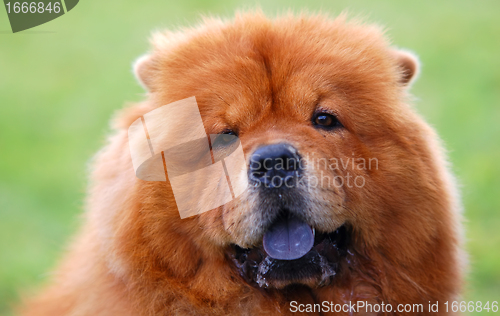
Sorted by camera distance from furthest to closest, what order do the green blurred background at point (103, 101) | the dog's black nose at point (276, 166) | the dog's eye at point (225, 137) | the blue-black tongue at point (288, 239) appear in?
the green blurred background at point (103, 101), the dog's eye at point (225, 137), the blue-black tongue at point (288, 239), the dog's black nose at point (276, 166)

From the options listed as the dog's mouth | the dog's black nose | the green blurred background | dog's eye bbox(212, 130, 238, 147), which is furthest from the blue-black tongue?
the green blurred background

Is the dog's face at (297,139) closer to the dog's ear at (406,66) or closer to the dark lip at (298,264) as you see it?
the dark lip at (298,264)

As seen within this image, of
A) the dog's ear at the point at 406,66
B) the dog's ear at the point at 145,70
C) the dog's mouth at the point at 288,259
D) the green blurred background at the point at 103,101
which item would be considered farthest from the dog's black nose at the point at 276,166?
the green blurred background at the point at 103,101

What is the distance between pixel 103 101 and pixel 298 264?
792 centimetres

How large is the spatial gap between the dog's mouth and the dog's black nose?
262 mm

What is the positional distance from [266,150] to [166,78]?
Result: 1.07 m

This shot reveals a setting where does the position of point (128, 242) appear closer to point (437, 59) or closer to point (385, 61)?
point (385, 61)

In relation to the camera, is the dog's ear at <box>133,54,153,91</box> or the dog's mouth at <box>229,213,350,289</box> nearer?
the dog's mouth at <box>229,213,350,289</box>

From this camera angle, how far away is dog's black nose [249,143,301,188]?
3197 millimetres

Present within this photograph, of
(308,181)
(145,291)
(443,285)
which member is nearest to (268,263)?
(308,181)

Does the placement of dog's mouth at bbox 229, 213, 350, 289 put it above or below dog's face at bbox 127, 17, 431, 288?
below

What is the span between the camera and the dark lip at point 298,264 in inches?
131

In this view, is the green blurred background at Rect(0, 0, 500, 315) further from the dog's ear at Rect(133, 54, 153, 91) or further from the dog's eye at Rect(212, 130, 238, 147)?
the dog's eye at Rect(212, 130, 238, 147)

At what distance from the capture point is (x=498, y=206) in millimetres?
7168
